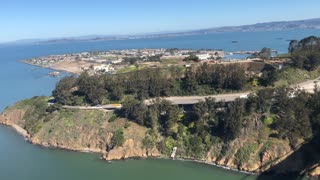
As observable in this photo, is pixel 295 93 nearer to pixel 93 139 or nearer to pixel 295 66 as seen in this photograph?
pixel 295 66

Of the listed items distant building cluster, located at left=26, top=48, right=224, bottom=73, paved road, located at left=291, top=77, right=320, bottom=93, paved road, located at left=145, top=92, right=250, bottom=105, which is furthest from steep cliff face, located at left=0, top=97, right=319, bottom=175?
distant building cluster, located at left=26, top=48, right=224, bottom=73

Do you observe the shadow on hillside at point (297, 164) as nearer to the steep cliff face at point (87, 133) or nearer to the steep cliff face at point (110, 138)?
the steep cliff face at point (110, 138)

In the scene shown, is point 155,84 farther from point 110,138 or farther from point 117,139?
point 117,139

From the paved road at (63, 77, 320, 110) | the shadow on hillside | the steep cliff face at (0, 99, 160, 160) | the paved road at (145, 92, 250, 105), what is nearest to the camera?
the shadow on hillside

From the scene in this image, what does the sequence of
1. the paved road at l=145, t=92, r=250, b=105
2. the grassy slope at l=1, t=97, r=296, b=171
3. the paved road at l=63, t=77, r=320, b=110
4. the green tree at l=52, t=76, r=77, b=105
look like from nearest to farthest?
the grassy slope at l=1, t=97, r=296, b=171
the paved road at l=145, t=92, r=250, b=105
the paved road at l=63, t=77, r=320, b=110
the green tree at l=52, t=76, r=77, b=105

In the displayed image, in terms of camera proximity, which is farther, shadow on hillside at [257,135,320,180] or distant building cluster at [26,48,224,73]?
distant building cluster at [26,48,224,73]

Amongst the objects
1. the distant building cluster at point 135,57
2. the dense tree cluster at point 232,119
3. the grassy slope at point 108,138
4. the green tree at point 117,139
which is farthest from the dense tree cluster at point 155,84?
the distant building cluster at point 135,57

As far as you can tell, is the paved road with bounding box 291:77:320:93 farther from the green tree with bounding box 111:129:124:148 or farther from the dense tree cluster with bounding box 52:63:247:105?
the green tree with bounding box 111:129:124:148

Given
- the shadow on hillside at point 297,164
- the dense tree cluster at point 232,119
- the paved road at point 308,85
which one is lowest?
the shadow on hillside at point 297,164

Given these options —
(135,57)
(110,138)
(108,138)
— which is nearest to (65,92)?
(108,138)
